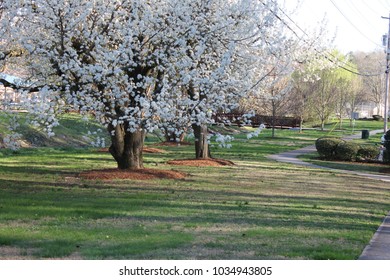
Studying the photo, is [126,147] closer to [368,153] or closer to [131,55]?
[131,55]

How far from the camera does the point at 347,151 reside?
96.5 ft

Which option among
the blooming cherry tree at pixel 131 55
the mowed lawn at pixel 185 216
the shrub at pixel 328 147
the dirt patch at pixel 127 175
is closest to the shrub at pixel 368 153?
the shrub at pixel 328 147

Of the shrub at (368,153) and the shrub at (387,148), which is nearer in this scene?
the shrub at (387,148)

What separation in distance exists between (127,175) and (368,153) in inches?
651

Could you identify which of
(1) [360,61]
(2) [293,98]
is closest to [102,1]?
(2) [293,98]

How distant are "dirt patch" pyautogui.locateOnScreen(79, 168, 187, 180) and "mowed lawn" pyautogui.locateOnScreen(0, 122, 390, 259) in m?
0.42

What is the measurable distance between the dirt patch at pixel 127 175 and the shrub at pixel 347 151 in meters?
13.9

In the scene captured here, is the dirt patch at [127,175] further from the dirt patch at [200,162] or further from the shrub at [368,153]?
the shrub at [368,153]

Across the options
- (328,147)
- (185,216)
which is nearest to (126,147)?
(185,216)

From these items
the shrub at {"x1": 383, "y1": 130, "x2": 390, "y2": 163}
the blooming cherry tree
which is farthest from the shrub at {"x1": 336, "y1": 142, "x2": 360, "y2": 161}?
the blooming cherry tree

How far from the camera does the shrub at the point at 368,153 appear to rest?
29.6 meters

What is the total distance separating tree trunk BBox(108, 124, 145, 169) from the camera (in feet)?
54.4

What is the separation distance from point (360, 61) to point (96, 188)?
94.6m

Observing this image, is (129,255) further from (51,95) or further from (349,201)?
(349,201)
